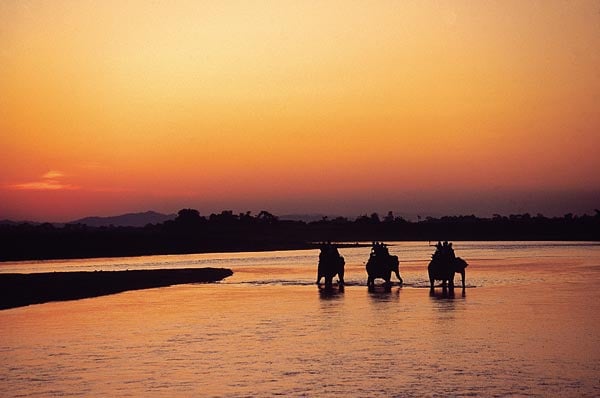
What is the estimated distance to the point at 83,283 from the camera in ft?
153

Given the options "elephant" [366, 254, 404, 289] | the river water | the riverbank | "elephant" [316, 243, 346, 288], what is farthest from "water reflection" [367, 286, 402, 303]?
the riverbank

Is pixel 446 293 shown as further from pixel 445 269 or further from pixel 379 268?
pixel 379 268

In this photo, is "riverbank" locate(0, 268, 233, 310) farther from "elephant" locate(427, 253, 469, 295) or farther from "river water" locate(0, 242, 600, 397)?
"elephant" locate(427, 253, 469, 295)

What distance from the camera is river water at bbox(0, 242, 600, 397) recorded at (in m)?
17.5

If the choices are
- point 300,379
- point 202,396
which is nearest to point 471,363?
point 300,379

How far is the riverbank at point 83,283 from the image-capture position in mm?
39156

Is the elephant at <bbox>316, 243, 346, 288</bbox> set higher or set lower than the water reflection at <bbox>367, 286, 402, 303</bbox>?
higher

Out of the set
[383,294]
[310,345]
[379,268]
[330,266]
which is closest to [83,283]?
[330,266]

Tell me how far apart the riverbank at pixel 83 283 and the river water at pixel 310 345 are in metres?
2.60

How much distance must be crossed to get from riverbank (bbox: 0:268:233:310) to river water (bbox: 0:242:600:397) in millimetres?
2599

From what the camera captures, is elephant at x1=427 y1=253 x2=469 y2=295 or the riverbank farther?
elephant at x1=427 y1=253 x2=469 y2=295

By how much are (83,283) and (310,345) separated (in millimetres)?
26461

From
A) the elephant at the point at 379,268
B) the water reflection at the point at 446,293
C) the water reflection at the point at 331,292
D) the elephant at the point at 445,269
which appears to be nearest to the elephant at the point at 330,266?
the water reflection at the point at 331,292

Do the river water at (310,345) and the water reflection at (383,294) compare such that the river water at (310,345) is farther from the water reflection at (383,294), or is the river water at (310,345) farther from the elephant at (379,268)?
the elephant at (379,268)
